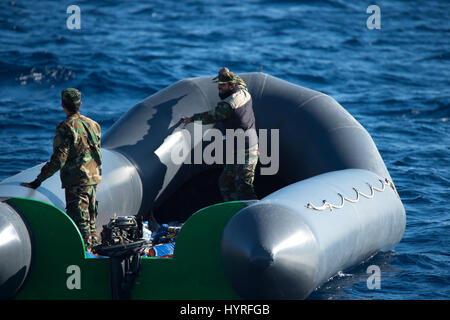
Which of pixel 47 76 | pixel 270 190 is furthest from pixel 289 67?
pixel 270 190

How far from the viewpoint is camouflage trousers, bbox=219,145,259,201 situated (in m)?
7.19

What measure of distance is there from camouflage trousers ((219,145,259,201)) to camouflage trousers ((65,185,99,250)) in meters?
1.51

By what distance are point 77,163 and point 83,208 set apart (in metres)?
0.38

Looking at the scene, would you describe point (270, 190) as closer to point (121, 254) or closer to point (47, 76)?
point (121, 254)

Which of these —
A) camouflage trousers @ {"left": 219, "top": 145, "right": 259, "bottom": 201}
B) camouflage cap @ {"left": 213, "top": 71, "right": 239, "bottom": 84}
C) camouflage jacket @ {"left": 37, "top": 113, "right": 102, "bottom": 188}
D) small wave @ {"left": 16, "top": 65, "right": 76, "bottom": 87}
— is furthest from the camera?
small wave @ {"left": 16, "top": 65, "right": 76, "bottom": 87}

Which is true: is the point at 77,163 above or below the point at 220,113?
below

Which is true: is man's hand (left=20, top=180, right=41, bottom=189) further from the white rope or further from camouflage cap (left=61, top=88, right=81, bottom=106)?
the white rope

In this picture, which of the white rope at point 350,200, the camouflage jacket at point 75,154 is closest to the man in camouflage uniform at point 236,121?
the white rope at point 350,200

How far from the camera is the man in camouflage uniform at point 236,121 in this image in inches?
277

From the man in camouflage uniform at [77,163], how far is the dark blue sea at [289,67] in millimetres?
2051

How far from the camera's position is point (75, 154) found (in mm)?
6074

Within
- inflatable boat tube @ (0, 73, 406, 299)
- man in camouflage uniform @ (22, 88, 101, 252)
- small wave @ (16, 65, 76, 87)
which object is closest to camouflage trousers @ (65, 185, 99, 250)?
man in camouflage uniform @ (22, 88, 101, 252)

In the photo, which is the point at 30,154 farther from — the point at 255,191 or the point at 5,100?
the point at 255,191

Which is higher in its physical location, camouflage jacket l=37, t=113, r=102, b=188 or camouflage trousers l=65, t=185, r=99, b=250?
camouflage jacket l=37, t=113, r=102, b=188
